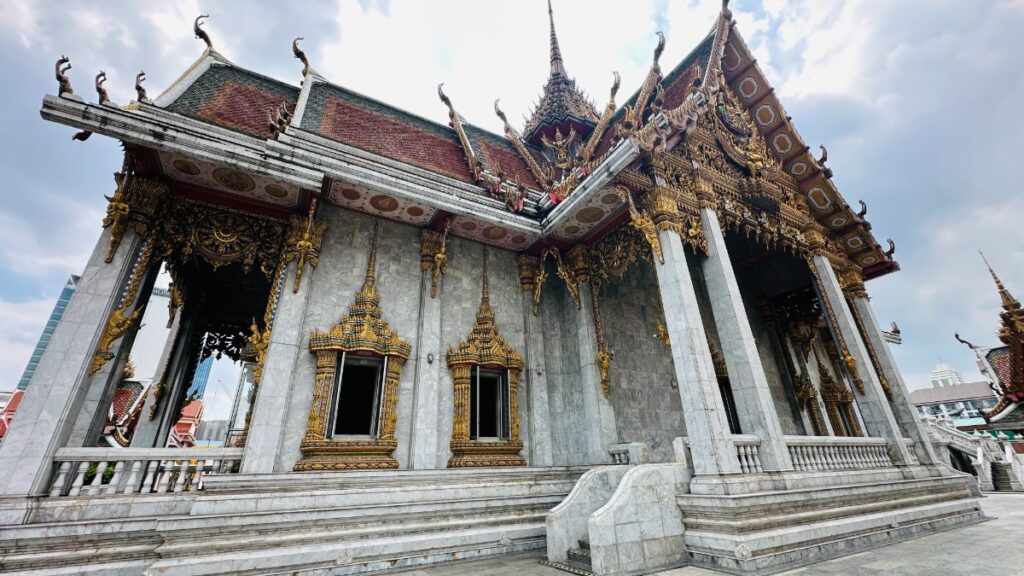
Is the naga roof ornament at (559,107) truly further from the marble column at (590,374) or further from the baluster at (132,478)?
the baluster at (132,478)

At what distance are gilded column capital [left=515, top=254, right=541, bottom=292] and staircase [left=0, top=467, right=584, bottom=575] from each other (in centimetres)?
420

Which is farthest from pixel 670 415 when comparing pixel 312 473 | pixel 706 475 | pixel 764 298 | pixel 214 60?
pixel 214 60

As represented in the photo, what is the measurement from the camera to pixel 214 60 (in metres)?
9.45

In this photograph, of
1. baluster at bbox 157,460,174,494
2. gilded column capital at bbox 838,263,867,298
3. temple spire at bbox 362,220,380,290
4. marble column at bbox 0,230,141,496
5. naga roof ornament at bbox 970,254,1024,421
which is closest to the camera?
marble column at bbox 0,230,141,496

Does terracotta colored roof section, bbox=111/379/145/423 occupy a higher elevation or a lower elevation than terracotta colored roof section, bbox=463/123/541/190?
lower

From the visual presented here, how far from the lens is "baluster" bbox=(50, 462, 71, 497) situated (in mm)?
5082

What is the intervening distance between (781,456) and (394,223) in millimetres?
7885

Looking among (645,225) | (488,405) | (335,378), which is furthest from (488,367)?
(645,225)

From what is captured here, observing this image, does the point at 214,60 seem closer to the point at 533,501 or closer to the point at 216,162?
the point at 216,162

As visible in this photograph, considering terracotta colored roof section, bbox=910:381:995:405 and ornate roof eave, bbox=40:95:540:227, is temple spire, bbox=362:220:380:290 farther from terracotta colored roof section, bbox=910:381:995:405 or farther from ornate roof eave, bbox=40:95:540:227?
terracotta colored roof section, bbox=910:381:995:405

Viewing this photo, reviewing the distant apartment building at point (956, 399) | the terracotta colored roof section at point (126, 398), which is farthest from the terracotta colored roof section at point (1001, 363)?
the distant apartment building at point (956, 399)

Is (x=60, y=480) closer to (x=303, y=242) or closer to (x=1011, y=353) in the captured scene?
(x=303, y=242)

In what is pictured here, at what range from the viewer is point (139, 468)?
551 centimetres

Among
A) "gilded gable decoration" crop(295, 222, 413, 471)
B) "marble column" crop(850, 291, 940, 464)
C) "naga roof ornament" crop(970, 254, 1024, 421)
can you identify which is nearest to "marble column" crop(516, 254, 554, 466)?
"gilded gable decoration" crop(295, 222, 413, 471)
